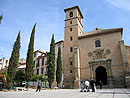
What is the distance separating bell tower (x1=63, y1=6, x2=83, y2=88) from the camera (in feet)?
74.9

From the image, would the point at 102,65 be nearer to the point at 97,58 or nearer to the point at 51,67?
the point at 97,58

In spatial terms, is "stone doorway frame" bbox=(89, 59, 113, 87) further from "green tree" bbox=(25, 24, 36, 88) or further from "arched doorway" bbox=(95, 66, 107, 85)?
"green tree" bbox=(25, 24, 36, 88)

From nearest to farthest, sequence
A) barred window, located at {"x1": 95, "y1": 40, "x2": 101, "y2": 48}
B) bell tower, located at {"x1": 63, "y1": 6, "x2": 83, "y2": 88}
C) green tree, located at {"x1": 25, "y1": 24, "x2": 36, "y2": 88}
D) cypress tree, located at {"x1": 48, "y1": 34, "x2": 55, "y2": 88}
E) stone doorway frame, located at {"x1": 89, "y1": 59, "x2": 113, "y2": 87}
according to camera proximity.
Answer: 1. green tree, located at {"x1": 25, "y1": 24, "x2": 36, "y2": 88}
2. cypress tree, located at {"x1": 48, "y1": 34, "x2": 55, "y2": 88}
3. stone doorway frame, located at {"x1": 89, "y1": 59, "x2": 113, "y2": 87}
4. bell tower, located at {"x1": 63, "y1": 6, "x2": 83, "y2": 88}
5. barred window, located at {"x1": 95, "y1": 40, "x2": 101, "y2": 48}

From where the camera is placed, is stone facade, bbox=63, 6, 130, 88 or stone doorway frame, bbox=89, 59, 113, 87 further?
stone doorway frame, bbox=89, 59, 113, 87

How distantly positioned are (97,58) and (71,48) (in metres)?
6.48

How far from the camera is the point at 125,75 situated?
1825cm

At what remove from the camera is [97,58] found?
2197 cm

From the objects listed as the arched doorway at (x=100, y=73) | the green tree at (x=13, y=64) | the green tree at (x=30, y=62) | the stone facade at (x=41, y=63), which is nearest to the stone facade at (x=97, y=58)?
the arched doorway at (x=100, y=73)

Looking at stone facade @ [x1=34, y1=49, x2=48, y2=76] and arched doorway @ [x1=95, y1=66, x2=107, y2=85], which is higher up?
stone facade @ [x1=34, y1=49, x2=48, y2=76]

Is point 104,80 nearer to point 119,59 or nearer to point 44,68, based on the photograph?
point 119,59

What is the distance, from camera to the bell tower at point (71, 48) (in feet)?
74.9

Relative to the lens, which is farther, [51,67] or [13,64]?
[51,67]

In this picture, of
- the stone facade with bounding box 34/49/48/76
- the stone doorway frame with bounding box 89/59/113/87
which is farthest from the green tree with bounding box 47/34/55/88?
the stone facade with bounding box 34/49/48/76

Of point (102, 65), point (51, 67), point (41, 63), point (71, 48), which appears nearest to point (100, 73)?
point (102, 65)
